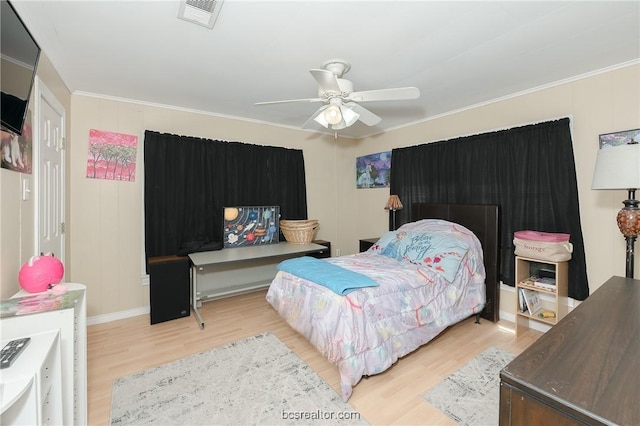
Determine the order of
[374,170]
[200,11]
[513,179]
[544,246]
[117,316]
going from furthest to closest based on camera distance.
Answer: [374,170]
[117,316]
[513,179]
[544,246]
[200,11]

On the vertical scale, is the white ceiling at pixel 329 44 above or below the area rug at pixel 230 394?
above

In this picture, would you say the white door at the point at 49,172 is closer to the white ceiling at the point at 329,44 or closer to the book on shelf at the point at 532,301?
the white ceiling at the point at 329,44

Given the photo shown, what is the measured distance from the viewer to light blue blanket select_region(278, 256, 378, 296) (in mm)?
2184

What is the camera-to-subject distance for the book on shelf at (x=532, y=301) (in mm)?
2857

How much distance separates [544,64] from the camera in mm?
2461

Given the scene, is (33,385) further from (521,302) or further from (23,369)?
(521,302)

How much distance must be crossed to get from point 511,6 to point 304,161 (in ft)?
10.8

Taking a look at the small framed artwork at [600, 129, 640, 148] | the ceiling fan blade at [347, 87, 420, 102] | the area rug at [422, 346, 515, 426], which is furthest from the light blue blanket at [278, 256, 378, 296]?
the small framed artwork at [600, 129, 640, 148]

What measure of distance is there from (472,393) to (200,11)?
314 centimetres

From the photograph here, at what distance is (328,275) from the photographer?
7.93 ft

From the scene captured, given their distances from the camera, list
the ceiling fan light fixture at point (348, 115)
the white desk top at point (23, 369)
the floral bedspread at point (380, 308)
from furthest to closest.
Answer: the ceiling fan light fixture at point (348, 115) < the floral bedspread at point (380, 308) < the white desk top at point (23, 369)

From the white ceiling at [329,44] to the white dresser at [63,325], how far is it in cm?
174

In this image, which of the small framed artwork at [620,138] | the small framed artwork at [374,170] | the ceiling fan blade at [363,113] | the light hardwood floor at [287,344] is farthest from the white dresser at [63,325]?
the small framed artwork at [620,138]

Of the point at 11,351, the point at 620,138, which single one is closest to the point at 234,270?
the point at 11,351
